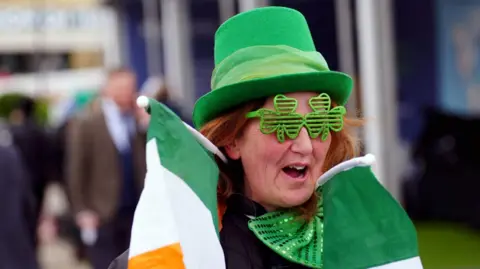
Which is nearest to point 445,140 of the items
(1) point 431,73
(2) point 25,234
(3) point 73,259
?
(1) point 431,73

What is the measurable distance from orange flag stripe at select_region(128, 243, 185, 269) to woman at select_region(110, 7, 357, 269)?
0.53 feet

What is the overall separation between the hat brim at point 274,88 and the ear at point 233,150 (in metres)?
0.07

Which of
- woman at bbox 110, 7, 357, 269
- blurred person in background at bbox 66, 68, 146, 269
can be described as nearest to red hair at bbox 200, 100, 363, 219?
woman at bbox 110, 7, 357, 269

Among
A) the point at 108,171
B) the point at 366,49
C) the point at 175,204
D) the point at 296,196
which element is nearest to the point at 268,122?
the point at 296,196

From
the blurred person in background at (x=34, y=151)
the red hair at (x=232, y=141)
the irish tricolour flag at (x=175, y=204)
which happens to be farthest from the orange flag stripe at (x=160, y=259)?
the blurred person in background at (x=34, y=151)

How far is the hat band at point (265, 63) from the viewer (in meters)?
2.01

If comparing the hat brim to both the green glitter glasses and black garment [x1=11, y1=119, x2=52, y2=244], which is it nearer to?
the green glitter glasses

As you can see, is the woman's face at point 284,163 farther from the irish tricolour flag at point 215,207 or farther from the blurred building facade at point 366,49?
the blurred building facade at point 366,49

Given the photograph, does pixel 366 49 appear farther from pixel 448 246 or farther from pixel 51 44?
pixel 51 44

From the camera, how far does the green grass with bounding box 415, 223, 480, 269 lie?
8.17 metres

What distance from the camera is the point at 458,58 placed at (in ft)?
31.5

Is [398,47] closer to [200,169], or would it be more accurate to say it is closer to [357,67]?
[357,67]

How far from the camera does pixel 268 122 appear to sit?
2008 millimetres

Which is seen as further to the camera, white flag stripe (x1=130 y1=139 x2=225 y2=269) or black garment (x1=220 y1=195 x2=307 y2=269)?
black garment (x1=220 y1=195 x2=307 y2=269)
